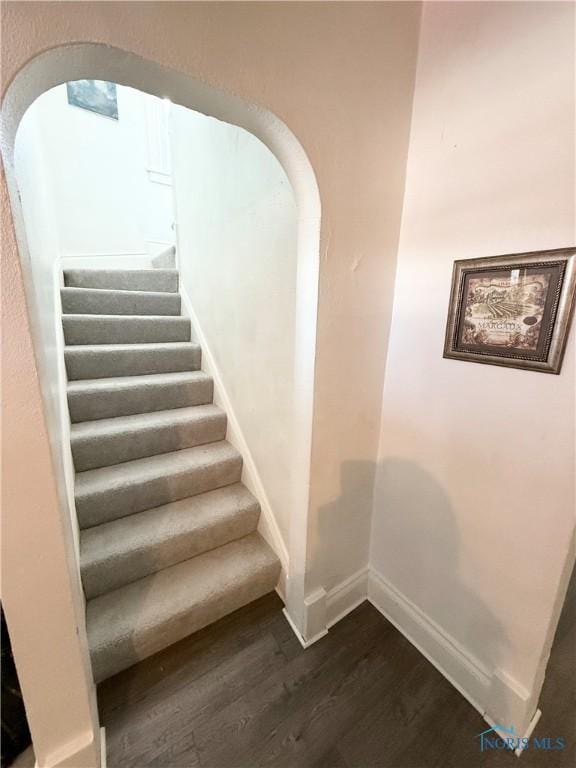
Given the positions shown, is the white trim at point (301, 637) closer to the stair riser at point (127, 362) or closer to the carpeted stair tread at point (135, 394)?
the carpeted stair tread at point (135, 394)

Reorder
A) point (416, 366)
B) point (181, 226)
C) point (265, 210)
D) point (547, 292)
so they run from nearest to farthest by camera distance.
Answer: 1. point (547, 292)
2. point (416, 366)
3. point (265, 210)
4. point (181, 226)

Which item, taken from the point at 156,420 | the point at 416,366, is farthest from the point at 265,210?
the point at 156,420

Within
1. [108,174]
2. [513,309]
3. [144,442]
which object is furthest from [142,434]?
Answer: [108,174]

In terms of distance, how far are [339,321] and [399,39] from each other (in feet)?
3.14

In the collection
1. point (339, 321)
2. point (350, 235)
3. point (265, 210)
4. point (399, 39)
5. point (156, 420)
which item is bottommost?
point (156, 420)

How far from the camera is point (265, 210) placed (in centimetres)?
137

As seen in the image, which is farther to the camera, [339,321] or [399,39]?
[339,321]

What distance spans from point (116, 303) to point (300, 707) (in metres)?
2.57

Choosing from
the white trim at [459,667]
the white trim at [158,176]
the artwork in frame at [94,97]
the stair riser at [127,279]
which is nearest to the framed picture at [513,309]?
the white trim at [459,667]

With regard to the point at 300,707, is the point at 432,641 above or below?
above

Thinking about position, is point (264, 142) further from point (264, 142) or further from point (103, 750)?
point (103, 750)

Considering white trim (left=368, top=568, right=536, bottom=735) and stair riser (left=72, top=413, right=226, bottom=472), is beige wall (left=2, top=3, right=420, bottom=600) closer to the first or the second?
white trim (left=368, top=568, right=536, bottom=735)

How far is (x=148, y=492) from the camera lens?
1603 mm

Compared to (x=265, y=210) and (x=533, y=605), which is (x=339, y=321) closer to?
(x=265, y=210)
